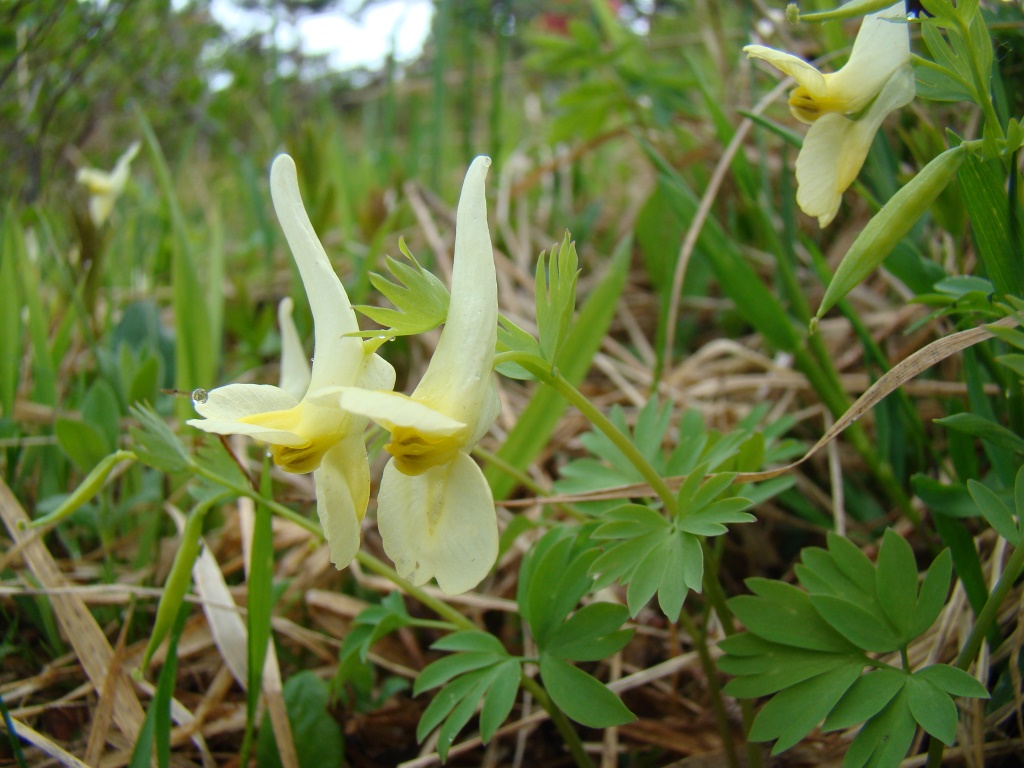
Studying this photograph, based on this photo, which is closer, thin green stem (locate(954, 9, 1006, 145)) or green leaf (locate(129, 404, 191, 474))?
thin green stem (locate(954, 9, 1006, 145))

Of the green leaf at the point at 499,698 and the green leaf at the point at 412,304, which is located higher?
the green leaf at the point at 412,304

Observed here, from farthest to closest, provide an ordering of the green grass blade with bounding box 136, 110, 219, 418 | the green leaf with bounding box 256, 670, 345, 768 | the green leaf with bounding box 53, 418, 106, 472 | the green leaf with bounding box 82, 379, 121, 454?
the green grass blade with bounding box 136, 110, 219, 418 → the green leaf with bounding box 82, 379, 121, 454 → the green leaf with bounding box 53, 418, 106, 472 → the green leaf with bounding box 256, 670, 345, 768

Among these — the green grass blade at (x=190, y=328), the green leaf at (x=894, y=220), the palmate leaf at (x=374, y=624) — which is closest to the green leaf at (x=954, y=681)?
the green leaf at (x=894, y=220)

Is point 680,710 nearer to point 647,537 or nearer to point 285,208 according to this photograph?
point 647,537

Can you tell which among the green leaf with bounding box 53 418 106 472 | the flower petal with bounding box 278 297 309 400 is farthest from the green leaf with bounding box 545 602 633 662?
the green leaf with bounding box 53 418 106 472

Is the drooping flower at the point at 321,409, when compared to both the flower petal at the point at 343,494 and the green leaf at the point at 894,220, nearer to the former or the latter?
the flower petal at the point at 343,494

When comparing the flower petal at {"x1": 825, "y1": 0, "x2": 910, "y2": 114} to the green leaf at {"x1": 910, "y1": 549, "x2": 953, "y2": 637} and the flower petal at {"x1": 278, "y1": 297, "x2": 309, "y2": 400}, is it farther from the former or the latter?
the flower petal at {"x1": 278, "y1": 297, "x2": 309, "y2": 400}
